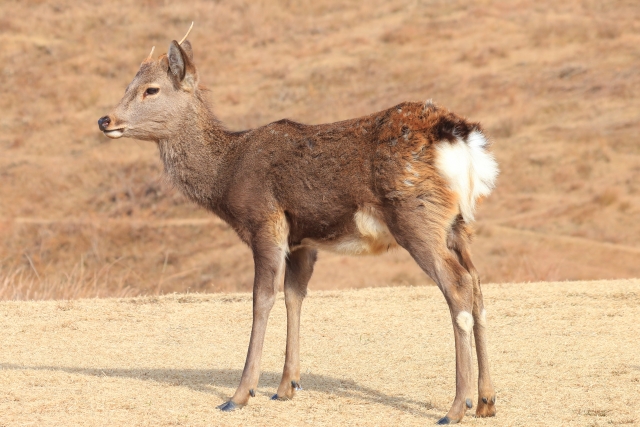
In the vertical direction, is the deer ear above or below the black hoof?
above

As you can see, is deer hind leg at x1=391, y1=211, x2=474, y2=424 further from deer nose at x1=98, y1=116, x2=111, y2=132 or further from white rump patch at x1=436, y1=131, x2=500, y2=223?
deer nose at x1=98, y1=116, x2=111, y2=132

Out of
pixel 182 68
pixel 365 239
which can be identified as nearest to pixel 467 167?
pixel 365 239

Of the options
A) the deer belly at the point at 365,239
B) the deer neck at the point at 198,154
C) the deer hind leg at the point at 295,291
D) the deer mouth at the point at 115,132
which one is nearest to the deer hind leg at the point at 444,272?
the deer belly at the point at 365,239

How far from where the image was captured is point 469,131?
6.30 m

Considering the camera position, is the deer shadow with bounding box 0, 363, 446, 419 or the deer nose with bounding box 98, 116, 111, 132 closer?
the deer shadow with bounding box 0, 363, 446, 419

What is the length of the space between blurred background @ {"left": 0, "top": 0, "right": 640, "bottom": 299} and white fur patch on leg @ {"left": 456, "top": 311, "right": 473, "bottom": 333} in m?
7.24

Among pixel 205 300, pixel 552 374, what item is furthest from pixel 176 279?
pixel 552 374

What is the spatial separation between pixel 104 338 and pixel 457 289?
416 cm

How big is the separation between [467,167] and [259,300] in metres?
1.86

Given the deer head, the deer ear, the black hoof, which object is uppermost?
the deer ear

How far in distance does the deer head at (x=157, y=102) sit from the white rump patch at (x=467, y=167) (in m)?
2.31

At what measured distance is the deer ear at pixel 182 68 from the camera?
7.32 meters

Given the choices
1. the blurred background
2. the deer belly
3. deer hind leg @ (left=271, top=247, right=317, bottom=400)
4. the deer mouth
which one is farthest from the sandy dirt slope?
the blurred background

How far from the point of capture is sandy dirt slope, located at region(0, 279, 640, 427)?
6.46 m
